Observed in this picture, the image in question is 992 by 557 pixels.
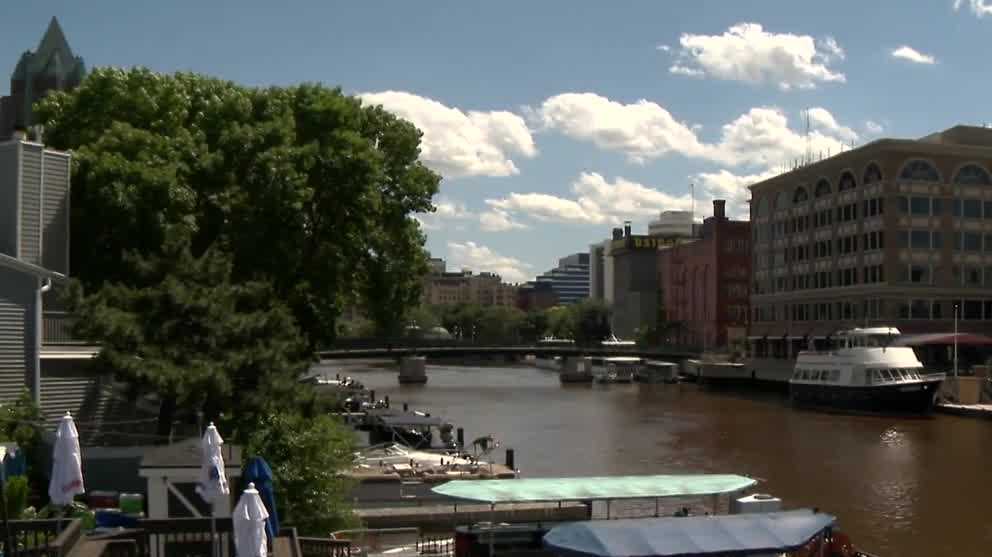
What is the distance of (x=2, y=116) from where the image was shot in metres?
132

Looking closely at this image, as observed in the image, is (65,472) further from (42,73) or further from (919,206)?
(42,73)

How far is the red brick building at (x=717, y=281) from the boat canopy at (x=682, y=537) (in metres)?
115

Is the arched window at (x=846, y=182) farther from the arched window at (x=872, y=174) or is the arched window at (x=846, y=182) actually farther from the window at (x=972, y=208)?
the window at (x=972, y=208)

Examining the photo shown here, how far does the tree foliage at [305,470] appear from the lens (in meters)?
23.4

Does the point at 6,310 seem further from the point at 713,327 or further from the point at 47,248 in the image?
the point at 713,327

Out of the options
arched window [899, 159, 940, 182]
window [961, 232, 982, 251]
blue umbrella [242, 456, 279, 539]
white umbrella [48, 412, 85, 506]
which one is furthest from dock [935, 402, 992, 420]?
white umbrella [48, 412, 85, 506]

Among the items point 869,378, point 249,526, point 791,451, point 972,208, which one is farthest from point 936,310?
point 249,526

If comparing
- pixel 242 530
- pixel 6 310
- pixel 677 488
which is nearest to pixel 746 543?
pixel 677 488

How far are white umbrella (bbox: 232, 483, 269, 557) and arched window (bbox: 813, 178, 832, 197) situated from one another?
9352 cm

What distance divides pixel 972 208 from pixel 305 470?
85.2 metres

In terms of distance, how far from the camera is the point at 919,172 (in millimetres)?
92312

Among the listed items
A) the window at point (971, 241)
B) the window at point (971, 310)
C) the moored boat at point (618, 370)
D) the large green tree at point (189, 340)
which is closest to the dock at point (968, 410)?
the window at point (971, 310)

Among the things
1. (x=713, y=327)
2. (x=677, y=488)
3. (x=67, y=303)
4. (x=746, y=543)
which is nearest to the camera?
(x=746, y=543)

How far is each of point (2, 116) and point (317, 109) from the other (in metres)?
107
